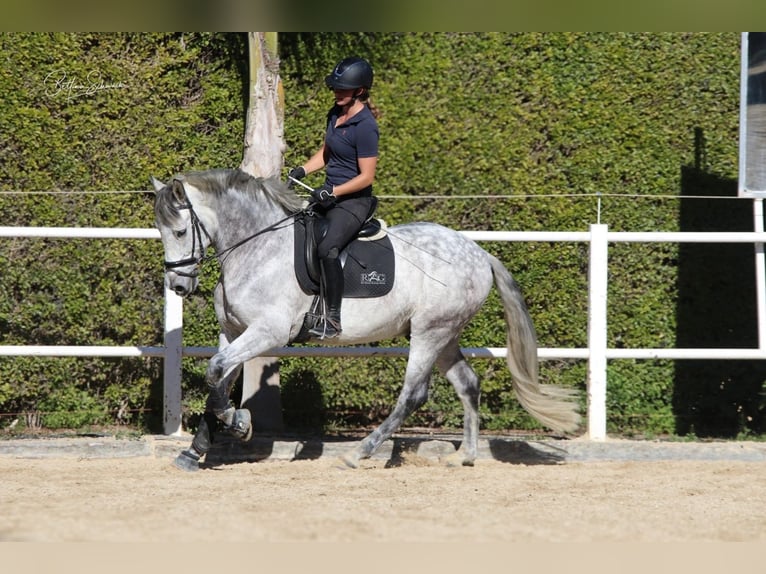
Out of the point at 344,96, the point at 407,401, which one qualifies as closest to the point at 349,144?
the point at 344,96

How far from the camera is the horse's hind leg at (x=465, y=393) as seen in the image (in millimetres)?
7031

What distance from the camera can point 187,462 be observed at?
6.56 meters

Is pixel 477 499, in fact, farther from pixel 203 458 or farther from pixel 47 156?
pixel 47 156

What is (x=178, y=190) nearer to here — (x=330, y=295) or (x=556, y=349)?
(x=330, y=295)

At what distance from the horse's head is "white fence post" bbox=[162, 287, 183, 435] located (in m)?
1.08

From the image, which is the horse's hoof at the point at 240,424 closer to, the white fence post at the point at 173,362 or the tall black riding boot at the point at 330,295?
the tall black riding boot at the point at 330,295

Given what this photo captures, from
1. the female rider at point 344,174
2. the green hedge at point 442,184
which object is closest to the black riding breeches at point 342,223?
the female rider at point 344,174

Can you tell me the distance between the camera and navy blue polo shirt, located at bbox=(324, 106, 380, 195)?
6.40 m

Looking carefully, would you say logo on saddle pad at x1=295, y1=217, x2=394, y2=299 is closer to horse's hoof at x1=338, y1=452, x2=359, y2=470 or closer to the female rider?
the female rider

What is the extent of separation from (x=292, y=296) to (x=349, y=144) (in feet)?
3.51

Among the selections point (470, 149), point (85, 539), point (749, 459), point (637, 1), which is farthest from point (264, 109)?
point (637, 1)

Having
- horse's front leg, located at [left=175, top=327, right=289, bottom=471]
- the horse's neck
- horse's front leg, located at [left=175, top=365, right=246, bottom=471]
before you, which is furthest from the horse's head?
horse's front leg, located at [left=175, top=365, right=246, bottom=471]

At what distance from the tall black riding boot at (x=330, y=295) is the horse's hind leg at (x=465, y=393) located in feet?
3.43

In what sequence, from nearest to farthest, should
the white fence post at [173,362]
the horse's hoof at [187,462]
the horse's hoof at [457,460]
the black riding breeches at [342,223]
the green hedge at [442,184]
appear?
the black riding breeches at [342,223] < the horse's hoof at [187,462] < the horse's hoof at [457,460] < the white fence post at [173,362] < the green hedge at [442,184]
